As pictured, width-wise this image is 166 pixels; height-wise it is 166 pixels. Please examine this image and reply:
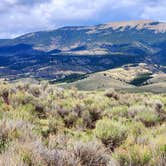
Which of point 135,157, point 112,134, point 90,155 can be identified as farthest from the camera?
point 112,134

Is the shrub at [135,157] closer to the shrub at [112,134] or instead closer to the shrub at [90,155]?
the shrub at [90,155]

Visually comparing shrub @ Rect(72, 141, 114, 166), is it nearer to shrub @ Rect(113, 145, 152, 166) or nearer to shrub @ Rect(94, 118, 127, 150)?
shrub @ Rect(113, 145, 152, 166)

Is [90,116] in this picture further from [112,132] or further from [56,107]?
[112,132]

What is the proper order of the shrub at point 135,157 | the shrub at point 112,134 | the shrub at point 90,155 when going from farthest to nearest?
the shrub at point 112,134 < the shrub at point 90,155 < the shrub at point 135,157

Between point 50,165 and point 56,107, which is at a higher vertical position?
point 50,165

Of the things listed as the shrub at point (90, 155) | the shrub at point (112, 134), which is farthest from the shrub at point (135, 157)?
the shrub at point (112, 134)

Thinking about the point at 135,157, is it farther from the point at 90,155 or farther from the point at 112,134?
the point at 112,134

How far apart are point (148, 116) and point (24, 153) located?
10211mm

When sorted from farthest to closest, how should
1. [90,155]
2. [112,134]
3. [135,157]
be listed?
[112,134]
[90,155]
[135,157]

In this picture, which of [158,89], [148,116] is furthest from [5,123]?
[158,89]

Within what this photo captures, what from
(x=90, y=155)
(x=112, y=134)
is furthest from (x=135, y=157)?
(x=112, y=134)

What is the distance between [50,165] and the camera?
6719 millimetres

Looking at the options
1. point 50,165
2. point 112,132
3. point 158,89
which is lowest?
point 158,89

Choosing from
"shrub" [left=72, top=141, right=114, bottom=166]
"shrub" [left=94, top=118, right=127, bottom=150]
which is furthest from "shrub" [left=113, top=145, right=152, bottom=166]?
"shrub" [left=94, top=118, right=127, bottom=150]
